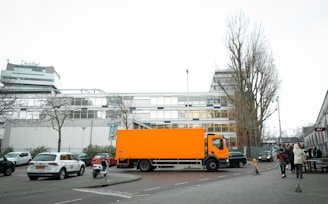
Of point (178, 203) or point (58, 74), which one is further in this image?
point (58, 74)

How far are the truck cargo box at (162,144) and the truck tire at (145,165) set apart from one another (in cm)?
39

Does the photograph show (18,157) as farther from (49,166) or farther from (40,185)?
(40,185)

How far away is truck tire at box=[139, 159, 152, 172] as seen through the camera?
2136 centimetres

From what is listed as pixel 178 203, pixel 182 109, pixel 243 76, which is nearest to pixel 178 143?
pixel 178 203

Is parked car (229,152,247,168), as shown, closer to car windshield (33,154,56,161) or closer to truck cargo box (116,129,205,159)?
truck cargo box (116,129,205,159)

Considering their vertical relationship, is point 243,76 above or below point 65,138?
above

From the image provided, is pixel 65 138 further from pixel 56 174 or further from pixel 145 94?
pixel 56 174

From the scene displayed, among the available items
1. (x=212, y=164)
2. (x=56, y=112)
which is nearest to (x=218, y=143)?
(x=212, y=164)

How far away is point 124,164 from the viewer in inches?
854

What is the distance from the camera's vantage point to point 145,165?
2147 cm

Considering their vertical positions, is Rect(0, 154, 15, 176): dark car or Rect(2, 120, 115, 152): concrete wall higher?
Rect(2, 120, 115, 152): concrete wall

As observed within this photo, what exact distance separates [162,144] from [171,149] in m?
0.83

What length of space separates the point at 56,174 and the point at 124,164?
24.7ft

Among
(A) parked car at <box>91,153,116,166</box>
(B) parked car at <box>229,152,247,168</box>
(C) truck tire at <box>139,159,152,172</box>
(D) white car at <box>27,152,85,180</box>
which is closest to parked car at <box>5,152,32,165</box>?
(A) parked car at <box>91,153,116,166</box>
